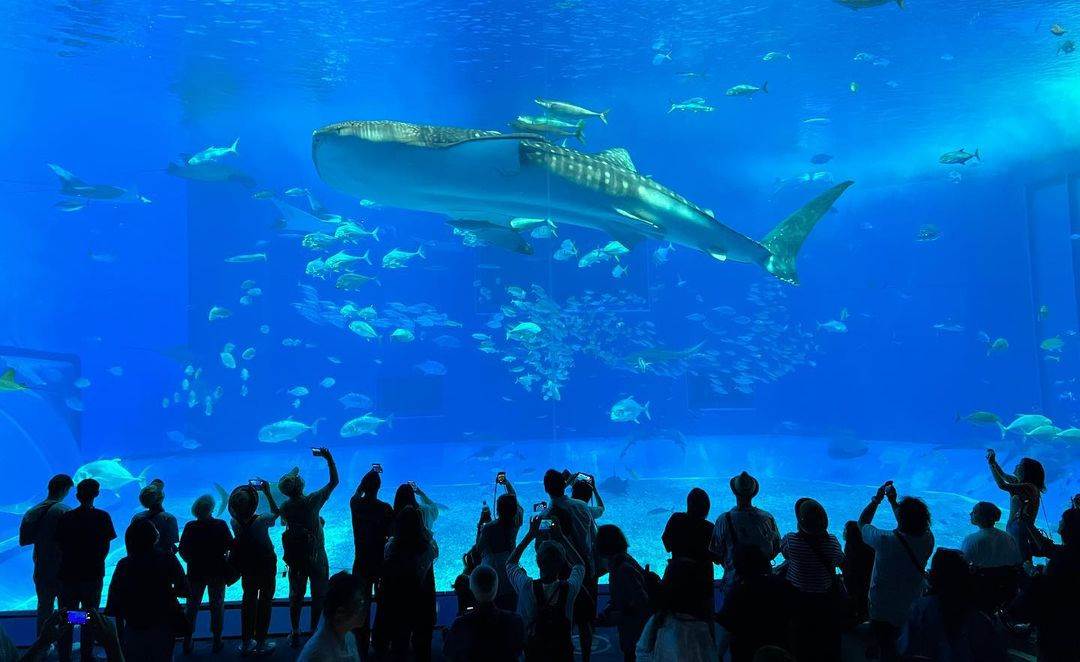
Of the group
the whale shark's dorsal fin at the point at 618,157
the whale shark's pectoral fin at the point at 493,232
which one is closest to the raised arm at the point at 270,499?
the whale shark's pectoral fin at the point at 493,232

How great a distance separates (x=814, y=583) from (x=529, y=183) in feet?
15.0

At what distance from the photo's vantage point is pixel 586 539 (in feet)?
10.0

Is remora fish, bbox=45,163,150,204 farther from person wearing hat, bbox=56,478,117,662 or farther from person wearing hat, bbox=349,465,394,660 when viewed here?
person wearing hat, bbox=349,465,394,660

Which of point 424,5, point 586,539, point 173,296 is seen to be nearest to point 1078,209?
point 424,5

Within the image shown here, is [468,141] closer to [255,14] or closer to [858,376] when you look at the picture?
[255,14]

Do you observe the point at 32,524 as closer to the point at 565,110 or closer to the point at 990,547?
the point at 990,547

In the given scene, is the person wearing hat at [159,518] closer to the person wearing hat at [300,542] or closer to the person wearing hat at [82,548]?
the person wearing hat at [82,548]

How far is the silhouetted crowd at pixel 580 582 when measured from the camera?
7.02 feet

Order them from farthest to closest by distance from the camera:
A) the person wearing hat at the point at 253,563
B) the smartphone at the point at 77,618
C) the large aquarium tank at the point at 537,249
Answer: the large aquarium tank at the point at 537,249, the person wearing hat at the point at 253,563, the smartphone at the point at 77,618

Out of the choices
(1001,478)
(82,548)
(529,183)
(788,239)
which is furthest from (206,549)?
(788,239)

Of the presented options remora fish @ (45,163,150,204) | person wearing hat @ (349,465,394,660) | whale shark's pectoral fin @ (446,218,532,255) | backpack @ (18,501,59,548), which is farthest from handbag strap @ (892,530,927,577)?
remora fish @ (45,163,150,204)

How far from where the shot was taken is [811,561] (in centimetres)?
264

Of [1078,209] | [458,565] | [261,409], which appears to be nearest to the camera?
[458,565]

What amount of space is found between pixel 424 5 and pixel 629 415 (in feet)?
31.6
